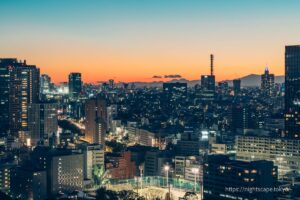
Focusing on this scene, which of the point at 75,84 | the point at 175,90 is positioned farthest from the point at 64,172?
the point at 75,84

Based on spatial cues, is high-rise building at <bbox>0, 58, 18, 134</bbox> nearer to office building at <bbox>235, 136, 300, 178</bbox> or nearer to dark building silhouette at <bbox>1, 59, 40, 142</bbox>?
dark building silhouette at <bbox>1, 59, 40, 142</bbox>

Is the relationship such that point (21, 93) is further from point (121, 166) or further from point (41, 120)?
point (121, 166)

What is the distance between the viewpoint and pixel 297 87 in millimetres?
36250

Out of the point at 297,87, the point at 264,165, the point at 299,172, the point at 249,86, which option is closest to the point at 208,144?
the point at 299,172

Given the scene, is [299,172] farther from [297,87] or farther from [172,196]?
[297,87]

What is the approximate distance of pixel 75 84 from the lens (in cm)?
7038

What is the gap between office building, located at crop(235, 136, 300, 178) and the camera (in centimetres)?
2648

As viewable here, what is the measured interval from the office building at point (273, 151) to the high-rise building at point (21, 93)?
1699cm

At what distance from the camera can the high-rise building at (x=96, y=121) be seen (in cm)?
3700

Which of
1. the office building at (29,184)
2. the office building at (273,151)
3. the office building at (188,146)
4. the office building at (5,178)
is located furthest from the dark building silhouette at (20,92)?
the office building at (273,151)

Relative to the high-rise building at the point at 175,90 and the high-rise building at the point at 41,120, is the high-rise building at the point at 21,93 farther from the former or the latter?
the high-rise building at the point at 175,90

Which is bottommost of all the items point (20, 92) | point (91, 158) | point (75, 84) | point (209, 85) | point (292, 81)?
point (91, 158)

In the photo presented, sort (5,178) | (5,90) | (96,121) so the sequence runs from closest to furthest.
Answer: (5,178)
(96,121)
(5,90)

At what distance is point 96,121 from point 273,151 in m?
14.5
